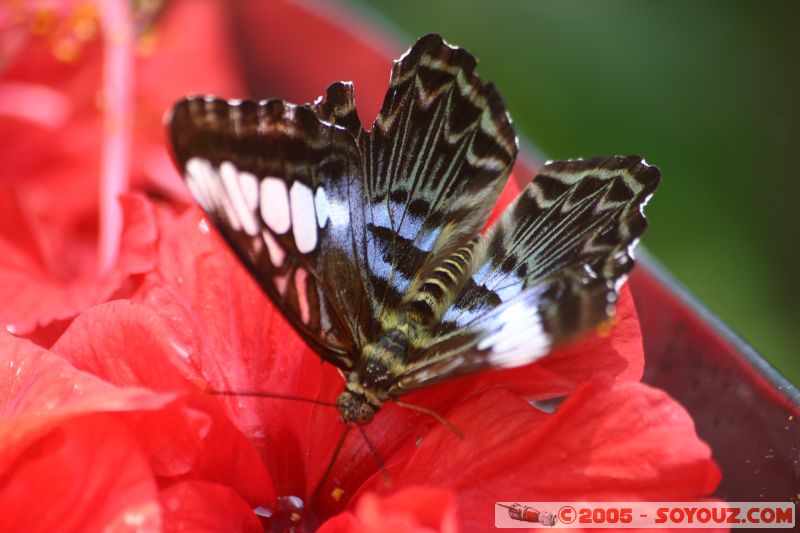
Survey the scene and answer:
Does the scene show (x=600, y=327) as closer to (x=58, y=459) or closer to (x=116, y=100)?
(x=58, y=459)

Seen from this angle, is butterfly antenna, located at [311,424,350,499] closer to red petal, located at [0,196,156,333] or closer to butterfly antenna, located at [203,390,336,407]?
butterfly antenna, located at [203,390,336,407]

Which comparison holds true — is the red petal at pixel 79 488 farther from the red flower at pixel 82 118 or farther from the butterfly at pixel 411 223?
the red flower at pixel 82 118

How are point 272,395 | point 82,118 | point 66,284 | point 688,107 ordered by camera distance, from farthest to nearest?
point 688,107
point 82,118
point 66,284
point 272,395

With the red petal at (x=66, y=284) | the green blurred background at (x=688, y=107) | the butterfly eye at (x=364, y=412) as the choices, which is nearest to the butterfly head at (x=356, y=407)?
the butterfly eye at (x=364, y=412)

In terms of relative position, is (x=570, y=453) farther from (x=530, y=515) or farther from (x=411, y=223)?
(x=411, y=223)

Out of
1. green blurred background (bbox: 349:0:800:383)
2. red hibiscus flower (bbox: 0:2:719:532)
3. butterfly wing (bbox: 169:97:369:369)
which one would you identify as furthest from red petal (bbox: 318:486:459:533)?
green blurred background (bbox: 349:0:800:383)

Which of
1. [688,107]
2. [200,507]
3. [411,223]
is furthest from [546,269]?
[688,107]
